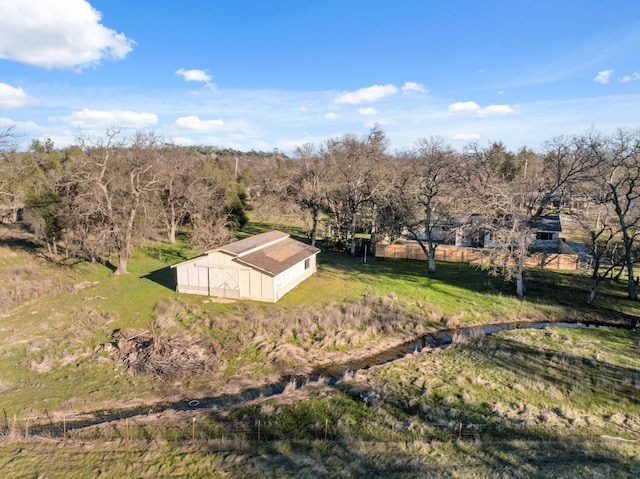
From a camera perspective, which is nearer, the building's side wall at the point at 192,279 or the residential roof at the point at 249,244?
the residential roof at the point at 249,244

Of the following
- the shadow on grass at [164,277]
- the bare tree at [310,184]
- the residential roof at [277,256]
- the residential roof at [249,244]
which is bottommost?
the shadow on grass at [164,277]

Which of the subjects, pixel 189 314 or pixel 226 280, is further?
pixel 226 280

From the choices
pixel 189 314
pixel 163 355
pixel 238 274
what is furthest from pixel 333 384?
pixel 238 274

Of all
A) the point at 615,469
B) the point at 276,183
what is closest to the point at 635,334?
the point at 615,469

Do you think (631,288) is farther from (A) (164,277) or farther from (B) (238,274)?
(A) (164,277)

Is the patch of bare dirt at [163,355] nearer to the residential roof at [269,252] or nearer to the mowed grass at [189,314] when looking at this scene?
the mowed grass at [189,314]

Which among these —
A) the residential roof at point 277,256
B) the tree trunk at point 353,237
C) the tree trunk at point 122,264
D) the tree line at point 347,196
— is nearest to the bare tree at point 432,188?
the tree line at point 347,196
